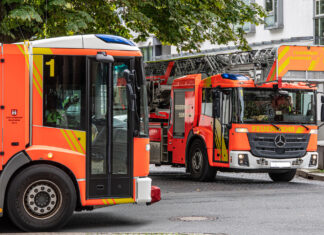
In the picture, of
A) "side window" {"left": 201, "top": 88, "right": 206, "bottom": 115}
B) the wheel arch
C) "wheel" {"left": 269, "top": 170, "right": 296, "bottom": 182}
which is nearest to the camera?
the wheel arch

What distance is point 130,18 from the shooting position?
56.0 ft

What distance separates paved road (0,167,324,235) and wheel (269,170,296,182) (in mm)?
935

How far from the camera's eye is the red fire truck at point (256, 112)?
57.8 ft

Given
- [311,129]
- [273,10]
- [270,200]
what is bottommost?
[270,200]

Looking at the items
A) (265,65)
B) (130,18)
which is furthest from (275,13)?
(130,18)

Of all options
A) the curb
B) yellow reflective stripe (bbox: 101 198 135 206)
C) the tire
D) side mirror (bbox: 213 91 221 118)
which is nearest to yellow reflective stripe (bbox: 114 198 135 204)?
yellow reflective stripe (bbox: 101 198 135 206)

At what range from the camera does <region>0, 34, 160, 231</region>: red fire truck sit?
10305 mm

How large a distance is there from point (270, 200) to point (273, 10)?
20.7 meters

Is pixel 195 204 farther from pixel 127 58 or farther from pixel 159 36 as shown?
pixel 159 36

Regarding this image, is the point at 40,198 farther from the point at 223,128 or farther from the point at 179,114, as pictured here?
the point at 179,114

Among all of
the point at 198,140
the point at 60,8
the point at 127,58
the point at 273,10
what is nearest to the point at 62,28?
the point at 60,8

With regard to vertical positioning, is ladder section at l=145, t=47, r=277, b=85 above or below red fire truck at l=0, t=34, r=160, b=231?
above

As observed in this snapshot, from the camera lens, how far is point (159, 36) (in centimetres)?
1841

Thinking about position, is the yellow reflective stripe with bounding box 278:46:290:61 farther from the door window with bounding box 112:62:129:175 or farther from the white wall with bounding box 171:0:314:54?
the white wall with bounding box 171:0:314:54
